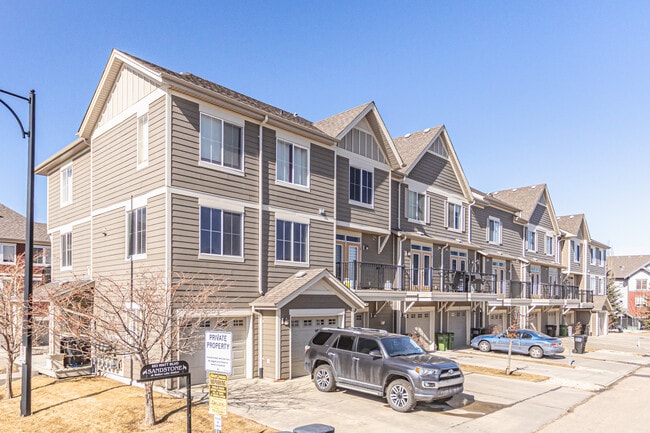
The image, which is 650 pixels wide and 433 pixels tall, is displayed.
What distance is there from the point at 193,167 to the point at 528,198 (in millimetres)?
31674

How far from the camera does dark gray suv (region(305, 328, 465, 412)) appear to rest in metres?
12.9

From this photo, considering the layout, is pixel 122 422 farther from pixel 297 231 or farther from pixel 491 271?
pixel 491 271

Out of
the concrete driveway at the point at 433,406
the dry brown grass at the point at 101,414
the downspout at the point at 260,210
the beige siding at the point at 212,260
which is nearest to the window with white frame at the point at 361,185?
the downspout at the point at 260,210

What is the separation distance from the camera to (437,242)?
1073 inches

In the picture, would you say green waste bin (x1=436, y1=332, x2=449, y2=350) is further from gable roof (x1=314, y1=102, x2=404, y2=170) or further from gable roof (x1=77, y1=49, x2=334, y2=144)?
gable roof (x1=77, y1=49, x2=334, y2=144)

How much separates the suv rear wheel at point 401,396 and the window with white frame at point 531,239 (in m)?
28.8

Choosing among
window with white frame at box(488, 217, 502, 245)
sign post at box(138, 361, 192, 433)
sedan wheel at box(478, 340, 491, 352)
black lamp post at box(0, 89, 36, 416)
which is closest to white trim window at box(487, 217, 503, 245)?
window with white frame at box(488, 217, 502, 245)

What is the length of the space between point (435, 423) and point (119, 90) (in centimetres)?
1492

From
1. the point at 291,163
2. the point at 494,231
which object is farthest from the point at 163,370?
the point at 494,231

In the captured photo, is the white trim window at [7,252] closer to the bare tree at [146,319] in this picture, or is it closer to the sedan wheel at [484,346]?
the bare tree at [146,319]

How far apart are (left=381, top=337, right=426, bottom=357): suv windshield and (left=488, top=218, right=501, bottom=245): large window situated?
20191 millimetres

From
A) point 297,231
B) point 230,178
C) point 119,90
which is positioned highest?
point 119,90

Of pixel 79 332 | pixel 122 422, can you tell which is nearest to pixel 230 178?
pixel 79 332

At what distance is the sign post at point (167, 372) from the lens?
9719mm
